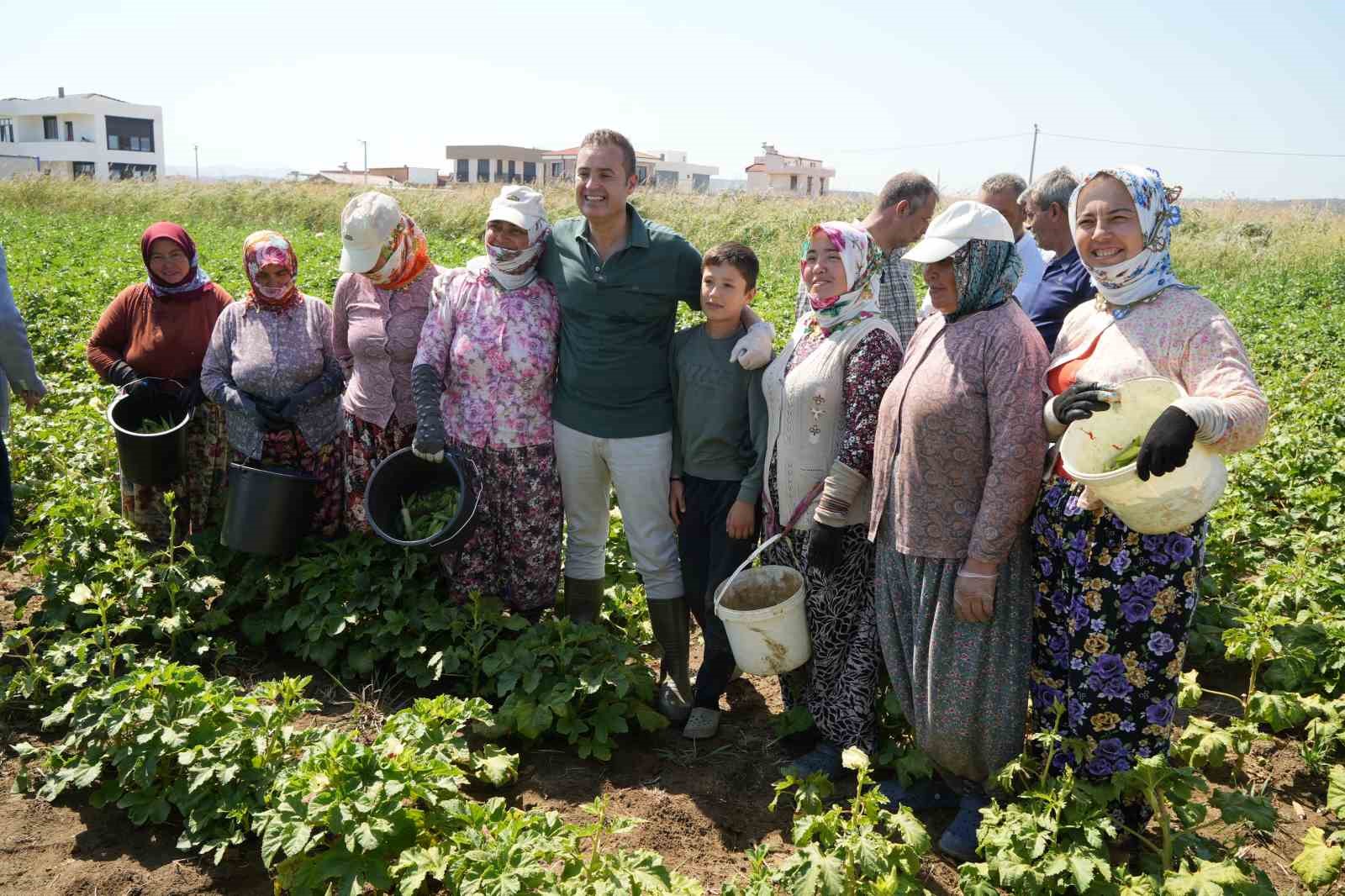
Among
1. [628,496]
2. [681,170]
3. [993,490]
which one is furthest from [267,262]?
[681,170]

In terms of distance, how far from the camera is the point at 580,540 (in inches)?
146

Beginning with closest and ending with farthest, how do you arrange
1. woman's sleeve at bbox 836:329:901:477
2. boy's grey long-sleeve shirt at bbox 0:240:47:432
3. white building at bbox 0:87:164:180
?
woman's sleeve at bbox 836:329:901:477
boy's grey long-sleeve shirt at bbox 0:240:47:432
white building at bbox 0:87:164:180

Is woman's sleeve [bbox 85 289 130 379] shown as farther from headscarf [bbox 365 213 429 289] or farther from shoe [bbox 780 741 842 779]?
shoe [bbox 780 741 842 779]

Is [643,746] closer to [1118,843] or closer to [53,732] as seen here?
[1118,843]

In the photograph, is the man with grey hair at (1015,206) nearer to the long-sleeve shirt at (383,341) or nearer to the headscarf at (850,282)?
the headscarf at (850,282)

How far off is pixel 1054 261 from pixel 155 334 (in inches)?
145

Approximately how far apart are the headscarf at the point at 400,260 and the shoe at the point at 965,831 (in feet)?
8.60

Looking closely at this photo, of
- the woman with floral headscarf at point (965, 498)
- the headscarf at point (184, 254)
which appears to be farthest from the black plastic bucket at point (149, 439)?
the woman with floral headscarf at point (965, 498)

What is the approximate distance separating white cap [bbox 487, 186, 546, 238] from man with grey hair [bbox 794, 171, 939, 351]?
103 cm

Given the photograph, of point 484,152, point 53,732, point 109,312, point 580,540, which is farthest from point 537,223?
point 484,152

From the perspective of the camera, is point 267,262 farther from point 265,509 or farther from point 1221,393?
point 1221,393

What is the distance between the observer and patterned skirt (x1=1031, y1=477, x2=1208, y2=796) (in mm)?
2295

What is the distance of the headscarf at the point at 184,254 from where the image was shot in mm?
4113

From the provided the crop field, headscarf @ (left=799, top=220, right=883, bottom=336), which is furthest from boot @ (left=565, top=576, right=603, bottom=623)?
headscarf @ (left=799, top=220, right=883, bottom=336)
